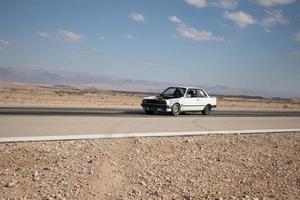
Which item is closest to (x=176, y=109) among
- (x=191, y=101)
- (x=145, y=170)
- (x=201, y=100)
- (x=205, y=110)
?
(x=191, y=101)

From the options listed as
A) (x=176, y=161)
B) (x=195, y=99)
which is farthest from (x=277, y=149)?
(x=195, y=99)

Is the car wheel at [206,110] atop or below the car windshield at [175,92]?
below

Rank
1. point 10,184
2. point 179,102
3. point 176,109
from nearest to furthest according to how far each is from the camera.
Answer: point 10,184, point 176,109, point 179,102

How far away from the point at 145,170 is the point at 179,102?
13.6 metres

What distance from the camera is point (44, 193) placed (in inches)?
285

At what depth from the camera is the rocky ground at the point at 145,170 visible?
7.60 metres

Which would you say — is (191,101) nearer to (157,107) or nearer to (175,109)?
(175,109)

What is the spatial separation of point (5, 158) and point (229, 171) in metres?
4.91

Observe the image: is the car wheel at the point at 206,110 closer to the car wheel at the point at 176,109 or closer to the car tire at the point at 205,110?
the car tire at the point at 205,110

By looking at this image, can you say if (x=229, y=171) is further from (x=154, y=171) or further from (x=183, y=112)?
(x=183, y=112)

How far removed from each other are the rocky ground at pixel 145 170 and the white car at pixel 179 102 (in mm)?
10066

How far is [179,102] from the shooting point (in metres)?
22.2

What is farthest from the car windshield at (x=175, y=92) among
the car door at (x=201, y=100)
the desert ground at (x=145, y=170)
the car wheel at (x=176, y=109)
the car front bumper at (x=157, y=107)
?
the desert ground at (x=145, y=170)

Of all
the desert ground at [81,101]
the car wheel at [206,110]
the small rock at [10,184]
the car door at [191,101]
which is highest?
the car door at [191,101]
